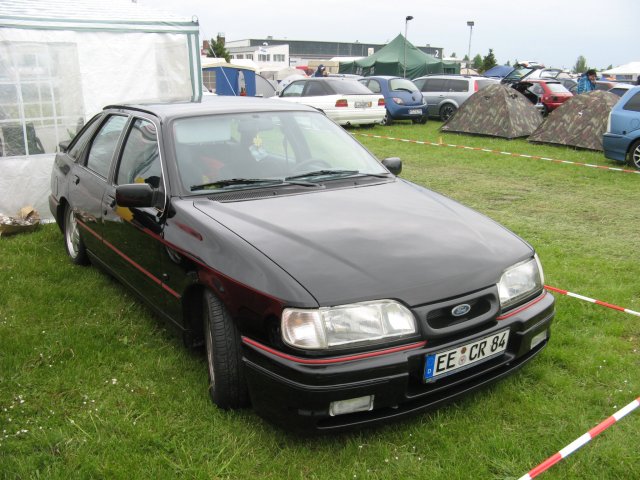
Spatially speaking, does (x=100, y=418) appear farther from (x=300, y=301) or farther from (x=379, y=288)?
(x=379, y=288)

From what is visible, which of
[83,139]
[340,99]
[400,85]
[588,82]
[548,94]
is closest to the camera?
[83,139]

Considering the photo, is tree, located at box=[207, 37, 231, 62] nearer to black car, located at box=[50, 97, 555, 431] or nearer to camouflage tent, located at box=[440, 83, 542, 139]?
camouflage tent, located at box=[440, 83, 542, 139]

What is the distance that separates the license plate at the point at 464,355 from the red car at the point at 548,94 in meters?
16.3

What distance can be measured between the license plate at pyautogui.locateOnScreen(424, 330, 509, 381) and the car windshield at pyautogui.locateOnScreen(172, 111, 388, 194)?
143cm

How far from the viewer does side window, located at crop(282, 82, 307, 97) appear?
1554 cm

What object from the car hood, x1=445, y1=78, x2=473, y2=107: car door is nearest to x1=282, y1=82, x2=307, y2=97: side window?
x1=445, y1=78, x2=473, y2=107: car door

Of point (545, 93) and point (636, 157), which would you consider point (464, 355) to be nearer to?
point (636, 157)

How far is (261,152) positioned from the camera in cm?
376

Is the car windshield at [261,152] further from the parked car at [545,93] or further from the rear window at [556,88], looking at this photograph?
the rear window at [556,88]

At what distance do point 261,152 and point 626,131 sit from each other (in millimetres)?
8512

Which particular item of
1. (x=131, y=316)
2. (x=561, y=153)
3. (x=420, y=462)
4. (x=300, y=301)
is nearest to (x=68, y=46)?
(x=131, y=316)

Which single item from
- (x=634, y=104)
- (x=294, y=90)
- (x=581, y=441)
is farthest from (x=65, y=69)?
(x=294, y=90)

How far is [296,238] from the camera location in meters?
2.85

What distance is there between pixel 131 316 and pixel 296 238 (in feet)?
6.35
